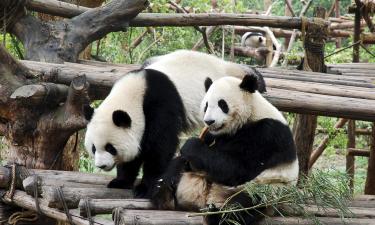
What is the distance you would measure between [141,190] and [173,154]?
266 millimetres

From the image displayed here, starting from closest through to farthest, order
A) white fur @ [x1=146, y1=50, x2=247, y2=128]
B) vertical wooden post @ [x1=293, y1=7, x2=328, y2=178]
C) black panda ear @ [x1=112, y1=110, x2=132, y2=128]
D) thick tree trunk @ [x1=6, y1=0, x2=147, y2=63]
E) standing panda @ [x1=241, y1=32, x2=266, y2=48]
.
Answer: black panda ear @ [x1=112, y1=110, x2=132, y2=128], white fur @ [x1=146, y1=50, x2=247, y2=128], thick tree trunk @ [x1=6, y1=0, x2=147, y2=63], vertical wooden post @ [x1=293, y1=7, x2=328, y2=178], standing panda @ [x1=241, y1=32, x2=266, y2=48]

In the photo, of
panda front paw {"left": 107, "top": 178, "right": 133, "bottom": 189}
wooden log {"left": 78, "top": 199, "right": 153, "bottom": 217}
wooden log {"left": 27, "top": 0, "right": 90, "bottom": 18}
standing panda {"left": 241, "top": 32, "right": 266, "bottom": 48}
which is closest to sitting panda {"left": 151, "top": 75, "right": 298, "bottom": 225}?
wooden log {"left": 78, "top": 199, "right": 153, "bottom": 217}

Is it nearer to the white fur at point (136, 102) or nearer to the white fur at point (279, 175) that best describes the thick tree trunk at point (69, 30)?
the white fur at point (136, 102)

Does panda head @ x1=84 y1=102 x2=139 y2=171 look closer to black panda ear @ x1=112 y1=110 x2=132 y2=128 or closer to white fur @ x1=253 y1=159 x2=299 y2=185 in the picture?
black panda ear @ x1=112 y1=110 x2=132 y2=128

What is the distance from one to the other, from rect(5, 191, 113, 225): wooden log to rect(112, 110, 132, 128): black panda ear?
0.55m

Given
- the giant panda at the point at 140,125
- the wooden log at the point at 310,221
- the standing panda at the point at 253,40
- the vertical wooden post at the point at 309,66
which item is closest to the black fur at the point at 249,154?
the wooden log at the point at 310,221

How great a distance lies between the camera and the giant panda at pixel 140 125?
3559 millimetres

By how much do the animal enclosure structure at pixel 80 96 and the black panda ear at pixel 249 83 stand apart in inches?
25.9

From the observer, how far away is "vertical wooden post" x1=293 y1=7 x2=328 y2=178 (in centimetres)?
541

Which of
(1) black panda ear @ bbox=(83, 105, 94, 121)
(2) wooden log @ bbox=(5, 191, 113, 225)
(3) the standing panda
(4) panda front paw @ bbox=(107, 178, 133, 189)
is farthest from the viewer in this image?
(3) the standing panda

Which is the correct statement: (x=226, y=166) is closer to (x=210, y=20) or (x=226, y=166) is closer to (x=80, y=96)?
(x=80, y=96)

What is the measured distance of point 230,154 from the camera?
3141mm

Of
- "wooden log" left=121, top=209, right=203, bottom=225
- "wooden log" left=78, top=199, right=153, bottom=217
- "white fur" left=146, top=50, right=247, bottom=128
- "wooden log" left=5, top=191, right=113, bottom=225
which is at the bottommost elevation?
"wooden log" left=5, top=191, right=113, bottom=225

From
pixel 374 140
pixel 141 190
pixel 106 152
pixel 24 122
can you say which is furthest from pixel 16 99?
pixel 374 140
